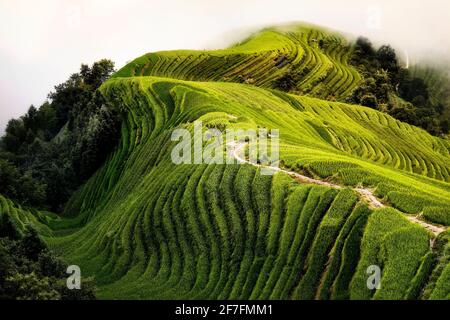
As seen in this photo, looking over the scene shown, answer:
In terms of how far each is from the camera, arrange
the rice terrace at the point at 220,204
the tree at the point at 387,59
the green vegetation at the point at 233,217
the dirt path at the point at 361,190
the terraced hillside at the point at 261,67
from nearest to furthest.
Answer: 1. the green vegetation at the point at 233,217
2. the dirt path at the point at 361,190
3. the rice terrace at the point at 220,204
4. the terraced hillside at the point at 261,67
5. the tree at the point at 387,59

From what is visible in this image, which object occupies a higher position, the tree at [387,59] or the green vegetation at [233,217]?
the tree at [387,59]

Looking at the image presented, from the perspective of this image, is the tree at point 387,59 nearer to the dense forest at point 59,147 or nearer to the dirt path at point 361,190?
the dense forest at point 59,147

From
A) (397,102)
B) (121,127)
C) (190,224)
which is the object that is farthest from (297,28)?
(190,224)

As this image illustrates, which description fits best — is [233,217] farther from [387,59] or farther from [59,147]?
[387,59]

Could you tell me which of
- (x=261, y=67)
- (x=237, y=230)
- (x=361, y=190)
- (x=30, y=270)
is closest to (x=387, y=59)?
(x=261, y=67)

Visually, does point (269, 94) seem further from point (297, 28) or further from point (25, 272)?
point (297, 28)

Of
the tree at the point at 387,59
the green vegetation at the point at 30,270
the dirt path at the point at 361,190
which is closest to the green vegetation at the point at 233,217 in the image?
the dirt path at the point at 361,190

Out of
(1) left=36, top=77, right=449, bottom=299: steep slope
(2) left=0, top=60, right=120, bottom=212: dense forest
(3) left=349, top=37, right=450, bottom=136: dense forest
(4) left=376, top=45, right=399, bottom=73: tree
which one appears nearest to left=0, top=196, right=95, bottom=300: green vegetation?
(1) left=36, top=77, right=449, bottom=299: steep slope
